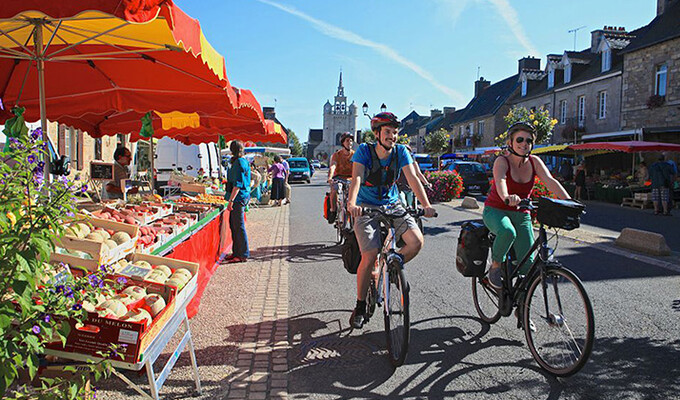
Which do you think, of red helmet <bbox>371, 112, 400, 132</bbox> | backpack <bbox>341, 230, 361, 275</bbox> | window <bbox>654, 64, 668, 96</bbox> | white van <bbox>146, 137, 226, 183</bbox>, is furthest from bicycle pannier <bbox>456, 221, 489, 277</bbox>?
window <bbox>654, 64, 668, 96</bbox>

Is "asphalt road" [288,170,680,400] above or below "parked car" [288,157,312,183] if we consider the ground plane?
below

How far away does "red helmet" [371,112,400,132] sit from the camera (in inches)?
175

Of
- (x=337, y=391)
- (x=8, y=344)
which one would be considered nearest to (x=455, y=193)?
(x=337, y=391)

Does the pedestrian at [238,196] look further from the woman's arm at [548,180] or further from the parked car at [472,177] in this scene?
the parked car at [472,177]

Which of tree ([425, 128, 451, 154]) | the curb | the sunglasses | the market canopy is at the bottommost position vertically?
the curb

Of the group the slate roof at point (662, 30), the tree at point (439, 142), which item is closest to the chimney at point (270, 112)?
the tree at point (439, 142)

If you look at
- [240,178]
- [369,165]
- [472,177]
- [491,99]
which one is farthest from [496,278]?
[491,99]

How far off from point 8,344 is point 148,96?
611cm

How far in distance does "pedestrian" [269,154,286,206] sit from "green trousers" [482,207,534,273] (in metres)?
13.9

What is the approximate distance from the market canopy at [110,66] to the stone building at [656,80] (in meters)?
23.3

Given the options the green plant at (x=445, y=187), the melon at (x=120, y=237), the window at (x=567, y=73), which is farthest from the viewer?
the window at (x=567, y=73)

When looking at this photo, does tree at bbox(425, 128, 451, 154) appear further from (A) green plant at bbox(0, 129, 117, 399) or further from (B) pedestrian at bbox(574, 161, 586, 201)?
(A) green plant at bbox(0, 129, 117, 399)

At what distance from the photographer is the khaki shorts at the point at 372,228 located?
14.1 ft

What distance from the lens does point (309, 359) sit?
4.16 m
